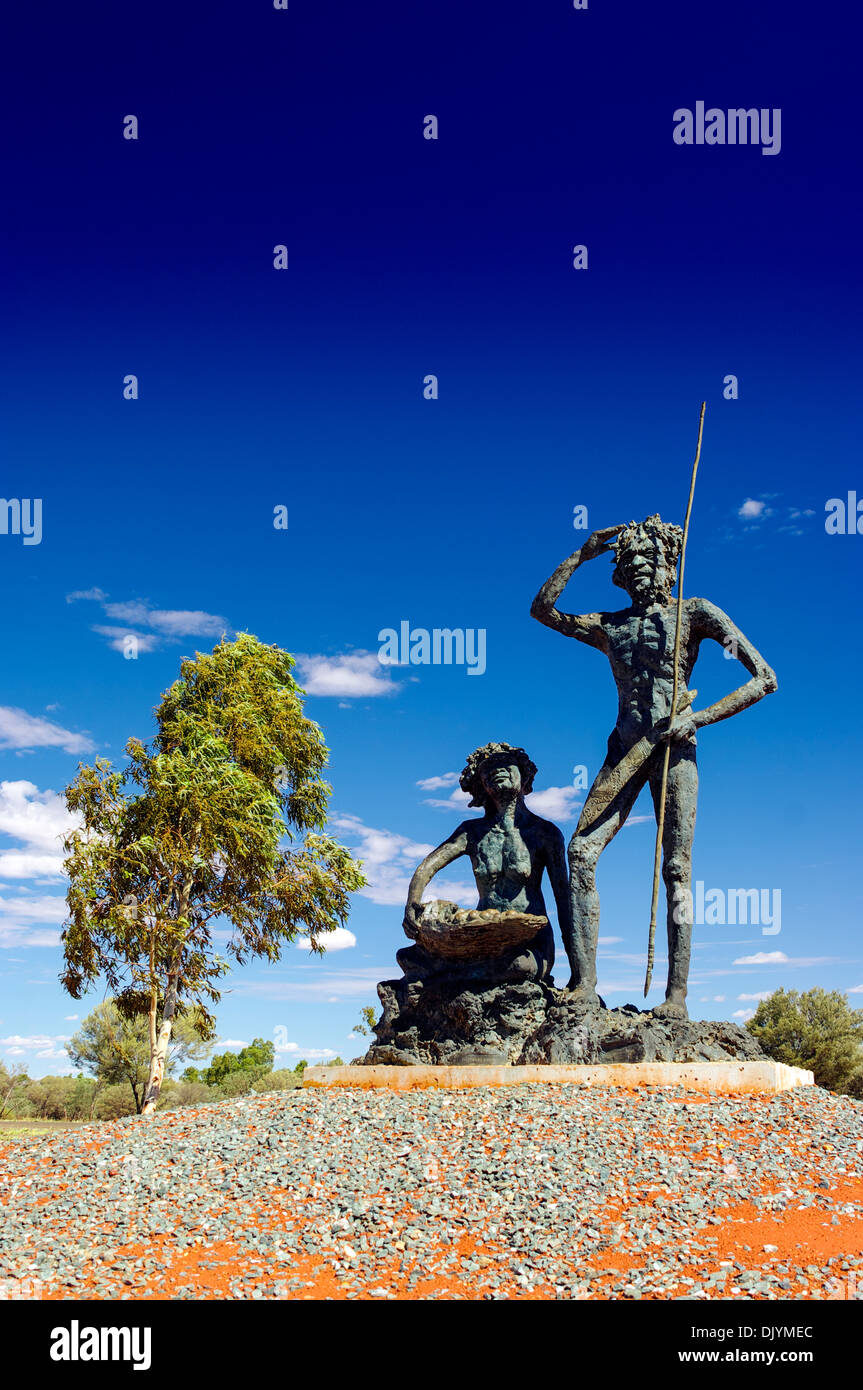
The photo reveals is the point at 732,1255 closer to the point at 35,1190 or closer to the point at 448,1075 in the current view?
the point at 448,1075

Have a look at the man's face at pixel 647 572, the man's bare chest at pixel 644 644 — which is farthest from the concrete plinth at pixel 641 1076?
the man's face at pixel 647 572

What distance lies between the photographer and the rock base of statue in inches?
345

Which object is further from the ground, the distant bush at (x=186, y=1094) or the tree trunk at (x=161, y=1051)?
the tree trunk at (x=161, y=1051)

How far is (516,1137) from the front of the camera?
7.17 meters

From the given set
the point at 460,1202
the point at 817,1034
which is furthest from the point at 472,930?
the point at 817,1034

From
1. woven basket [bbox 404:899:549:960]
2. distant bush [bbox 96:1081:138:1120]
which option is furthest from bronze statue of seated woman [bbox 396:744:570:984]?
distant bush [bbox 96:1081:138:1120]

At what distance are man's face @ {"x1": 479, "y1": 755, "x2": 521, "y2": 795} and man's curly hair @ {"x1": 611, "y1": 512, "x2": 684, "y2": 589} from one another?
224cm

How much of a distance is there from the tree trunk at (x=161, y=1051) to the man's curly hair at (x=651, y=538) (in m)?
10.2

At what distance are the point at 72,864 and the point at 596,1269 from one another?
1228 centimetres

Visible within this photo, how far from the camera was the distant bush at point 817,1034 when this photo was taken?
65.7ft

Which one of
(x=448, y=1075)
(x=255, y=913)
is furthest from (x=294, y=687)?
(x=448, y=1075)

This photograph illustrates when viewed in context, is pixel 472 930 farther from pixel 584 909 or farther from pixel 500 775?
pixel 500 775

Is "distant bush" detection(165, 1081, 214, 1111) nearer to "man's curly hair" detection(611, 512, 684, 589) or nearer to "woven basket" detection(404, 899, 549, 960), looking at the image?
"woven basket" detection(404, 899, 549, 960)

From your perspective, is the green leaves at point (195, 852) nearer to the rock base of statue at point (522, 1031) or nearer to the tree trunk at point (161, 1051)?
the tree trunk at point (161, 1051)
